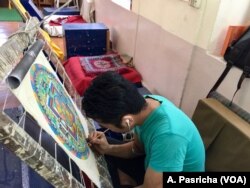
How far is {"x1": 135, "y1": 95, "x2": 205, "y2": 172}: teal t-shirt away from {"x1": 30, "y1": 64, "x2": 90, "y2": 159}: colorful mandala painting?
27 centimetres

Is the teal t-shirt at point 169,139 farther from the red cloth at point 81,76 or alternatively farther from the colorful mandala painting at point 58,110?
the red cloth at point 81,76

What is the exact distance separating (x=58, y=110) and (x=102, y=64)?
164 centimetres

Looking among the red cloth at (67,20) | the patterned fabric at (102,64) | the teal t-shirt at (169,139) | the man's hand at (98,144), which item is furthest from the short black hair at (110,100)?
the red cloth at (67,20)

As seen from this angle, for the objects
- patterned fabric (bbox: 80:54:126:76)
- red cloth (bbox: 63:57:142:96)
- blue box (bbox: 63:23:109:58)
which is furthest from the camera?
blue box (bbox: 63:23:109:58)

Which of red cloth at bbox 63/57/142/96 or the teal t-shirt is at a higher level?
the teal t-shirt

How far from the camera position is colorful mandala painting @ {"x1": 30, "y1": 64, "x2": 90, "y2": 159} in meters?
0.79

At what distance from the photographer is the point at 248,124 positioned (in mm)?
1239

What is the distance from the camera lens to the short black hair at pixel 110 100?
829 mm

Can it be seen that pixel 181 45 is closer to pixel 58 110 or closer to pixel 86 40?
pixel 58 110

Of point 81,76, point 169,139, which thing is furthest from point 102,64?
point 169,139

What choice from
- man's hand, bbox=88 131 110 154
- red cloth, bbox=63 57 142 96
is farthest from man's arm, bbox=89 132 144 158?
red cloth, bbox=63 57 142 96

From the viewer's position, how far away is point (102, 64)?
8.26ft

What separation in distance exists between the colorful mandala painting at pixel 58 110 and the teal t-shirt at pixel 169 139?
0.27m

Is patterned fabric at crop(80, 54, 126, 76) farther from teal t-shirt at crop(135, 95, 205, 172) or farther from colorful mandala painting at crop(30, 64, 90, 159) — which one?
teal t-shirt at crop(135, 95, 205, 172)
